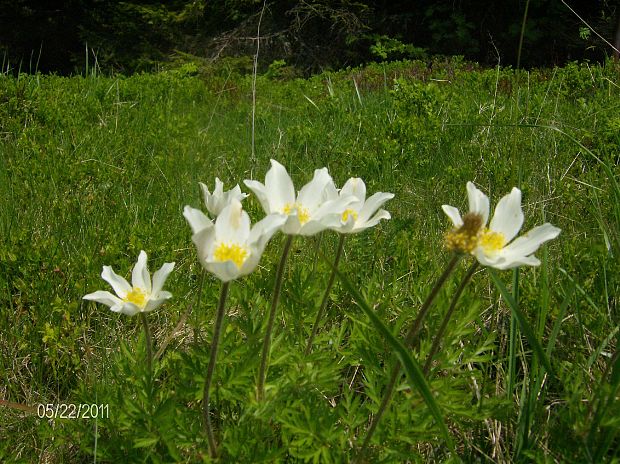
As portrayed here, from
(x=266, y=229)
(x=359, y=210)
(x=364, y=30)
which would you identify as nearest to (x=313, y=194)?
(x=359, y=210)

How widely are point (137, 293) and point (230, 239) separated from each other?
1.27 feet

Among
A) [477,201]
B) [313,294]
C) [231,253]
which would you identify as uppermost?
[477,201]

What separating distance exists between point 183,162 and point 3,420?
2.37 m

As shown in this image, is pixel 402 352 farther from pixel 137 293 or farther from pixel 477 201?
pixel 137 293

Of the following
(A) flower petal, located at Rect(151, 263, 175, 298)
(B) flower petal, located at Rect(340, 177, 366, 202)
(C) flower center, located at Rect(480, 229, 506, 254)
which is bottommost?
(A) flower petal, located at Rect(151, 263, 175, 298)

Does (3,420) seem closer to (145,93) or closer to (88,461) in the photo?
(88,461)

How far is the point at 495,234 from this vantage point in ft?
4.06

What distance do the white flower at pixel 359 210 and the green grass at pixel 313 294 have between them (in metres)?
0.28

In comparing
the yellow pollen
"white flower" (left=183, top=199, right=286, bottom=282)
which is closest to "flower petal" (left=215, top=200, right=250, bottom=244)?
"white flower" (left=183, top=199, right=286, bottom=282)

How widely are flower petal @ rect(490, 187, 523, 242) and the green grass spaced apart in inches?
5.2

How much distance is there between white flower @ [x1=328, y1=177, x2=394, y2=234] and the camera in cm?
137

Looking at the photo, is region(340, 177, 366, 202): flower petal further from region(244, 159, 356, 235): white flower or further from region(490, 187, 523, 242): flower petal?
region(490, 187, 523, 242): flower petal

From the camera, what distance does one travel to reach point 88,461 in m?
1.55

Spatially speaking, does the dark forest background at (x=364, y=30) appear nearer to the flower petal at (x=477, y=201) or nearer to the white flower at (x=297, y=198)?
the white flower at (x=297, y=198)
